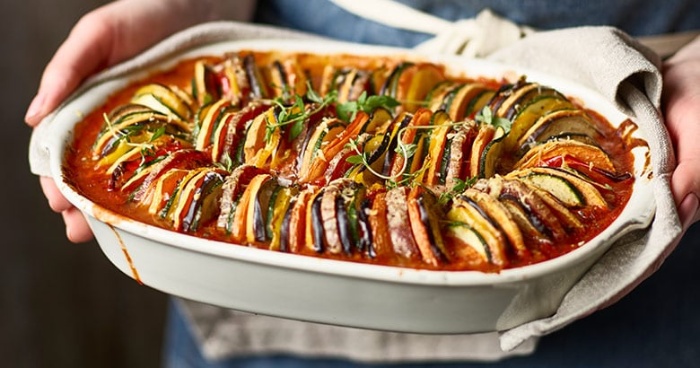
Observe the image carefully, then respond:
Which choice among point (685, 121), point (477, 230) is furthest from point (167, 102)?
point (685, 121)

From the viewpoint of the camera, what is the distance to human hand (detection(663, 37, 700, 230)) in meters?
1.72

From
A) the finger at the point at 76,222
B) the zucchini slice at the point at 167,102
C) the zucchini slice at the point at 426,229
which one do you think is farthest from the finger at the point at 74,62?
the zucchini slice at the point at 426,229

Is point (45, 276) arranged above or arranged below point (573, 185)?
below

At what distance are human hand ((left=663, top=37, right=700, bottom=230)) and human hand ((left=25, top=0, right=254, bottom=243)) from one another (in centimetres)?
136

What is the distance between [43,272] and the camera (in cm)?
384

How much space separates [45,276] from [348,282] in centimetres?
262

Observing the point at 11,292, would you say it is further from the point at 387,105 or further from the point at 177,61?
the point at 387,105

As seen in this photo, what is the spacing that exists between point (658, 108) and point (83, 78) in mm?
1484

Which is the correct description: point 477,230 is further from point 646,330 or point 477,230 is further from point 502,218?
point 646,330

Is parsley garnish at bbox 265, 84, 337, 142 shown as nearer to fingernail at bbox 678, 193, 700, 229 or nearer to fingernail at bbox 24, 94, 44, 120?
fingernail at bbox 24, 94, 44, 120

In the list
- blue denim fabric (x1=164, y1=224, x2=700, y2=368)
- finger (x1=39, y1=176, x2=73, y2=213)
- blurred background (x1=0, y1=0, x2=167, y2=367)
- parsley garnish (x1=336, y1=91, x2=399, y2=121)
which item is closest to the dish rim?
finger (x1=39, y1=176, x2=73, y2=213)

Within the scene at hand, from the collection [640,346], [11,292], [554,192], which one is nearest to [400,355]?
[640,346]

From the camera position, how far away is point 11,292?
3723 mm

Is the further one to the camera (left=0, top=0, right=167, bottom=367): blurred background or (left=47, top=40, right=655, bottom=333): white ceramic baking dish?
(left=0, top=0, right=167, bottom=367): blurred background
